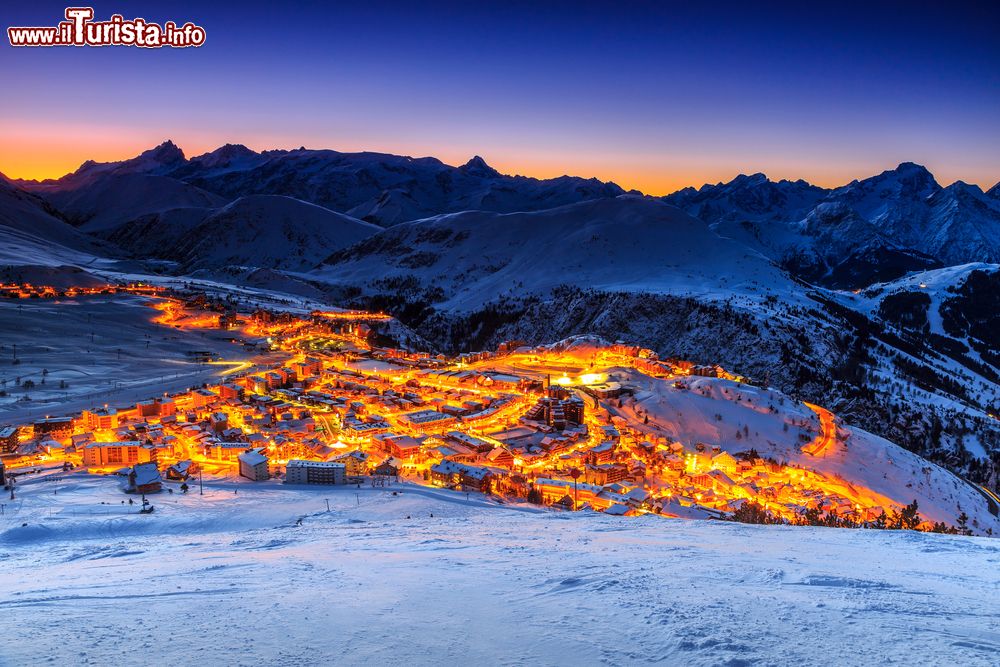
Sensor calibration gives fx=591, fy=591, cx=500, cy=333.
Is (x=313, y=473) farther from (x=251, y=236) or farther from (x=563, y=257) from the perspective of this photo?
(x=251, y=236)

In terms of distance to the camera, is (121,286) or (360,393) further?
(121,286)

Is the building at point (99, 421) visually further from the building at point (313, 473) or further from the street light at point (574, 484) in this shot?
the street light at point (574, 484)

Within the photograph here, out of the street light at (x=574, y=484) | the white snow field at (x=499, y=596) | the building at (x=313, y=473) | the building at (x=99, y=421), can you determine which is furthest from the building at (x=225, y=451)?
the street light at (x=574, y=484)

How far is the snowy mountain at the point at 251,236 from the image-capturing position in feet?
511

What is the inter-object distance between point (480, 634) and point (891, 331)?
10334 cm

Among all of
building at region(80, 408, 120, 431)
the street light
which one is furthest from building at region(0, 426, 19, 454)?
the street light

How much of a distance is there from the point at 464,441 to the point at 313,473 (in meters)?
9.10

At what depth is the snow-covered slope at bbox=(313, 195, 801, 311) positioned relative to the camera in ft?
308

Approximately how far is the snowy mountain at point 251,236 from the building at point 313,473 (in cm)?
13606

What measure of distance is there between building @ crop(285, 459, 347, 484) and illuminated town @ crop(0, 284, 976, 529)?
1.8 inches

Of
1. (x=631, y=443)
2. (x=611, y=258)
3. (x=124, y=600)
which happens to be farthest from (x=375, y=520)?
(x=611, y=258)

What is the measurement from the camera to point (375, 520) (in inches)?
637

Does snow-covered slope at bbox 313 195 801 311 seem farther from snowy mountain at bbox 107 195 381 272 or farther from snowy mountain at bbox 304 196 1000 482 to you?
snowy mountain at bbox 107 195 381 272

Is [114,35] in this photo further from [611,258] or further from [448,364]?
[611,258]
